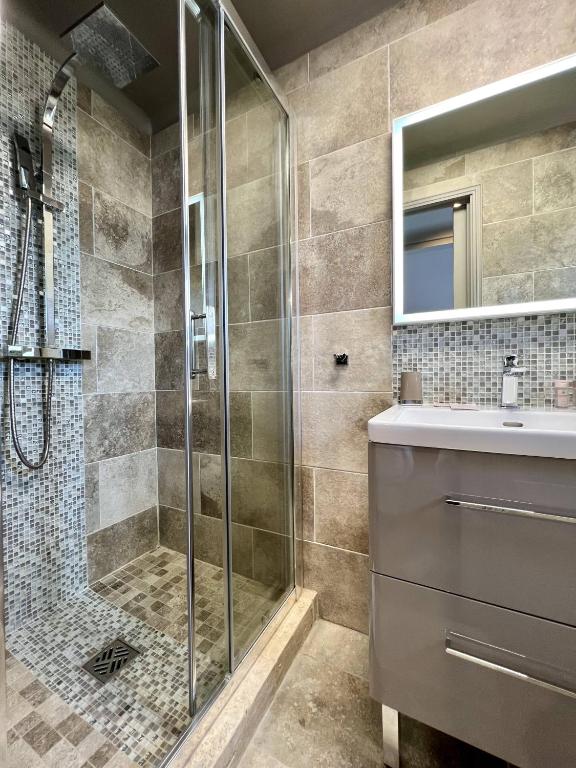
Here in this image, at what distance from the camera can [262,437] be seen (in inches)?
47.6

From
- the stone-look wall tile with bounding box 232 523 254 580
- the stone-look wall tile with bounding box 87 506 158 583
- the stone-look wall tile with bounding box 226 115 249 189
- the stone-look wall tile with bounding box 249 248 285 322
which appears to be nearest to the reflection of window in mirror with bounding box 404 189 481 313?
the stone-look wall tile with bounding box 249 248 285 322

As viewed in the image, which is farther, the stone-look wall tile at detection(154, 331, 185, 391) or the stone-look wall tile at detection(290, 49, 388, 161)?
the stone-look wall tile at detection(154, 331, 185, 391)

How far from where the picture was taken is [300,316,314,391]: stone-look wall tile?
53.6 inches

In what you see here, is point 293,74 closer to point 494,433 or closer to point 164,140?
point 164,140

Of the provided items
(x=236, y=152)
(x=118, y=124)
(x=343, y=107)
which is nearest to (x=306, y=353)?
(x=236, y=152)

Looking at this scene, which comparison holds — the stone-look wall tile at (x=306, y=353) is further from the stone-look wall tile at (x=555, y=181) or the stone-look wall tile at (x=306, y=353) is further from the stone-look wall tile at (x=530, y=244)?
the stone-look wall tile at (x=555, y=181)

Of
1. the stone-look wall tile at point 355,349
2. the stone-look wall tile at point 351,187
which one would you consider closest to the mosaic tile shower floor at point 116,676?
the stone-look wall tile at point 355,349

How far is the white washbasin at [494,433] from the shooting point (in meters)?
0.62

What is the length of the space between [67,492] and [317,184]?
66.3 inches

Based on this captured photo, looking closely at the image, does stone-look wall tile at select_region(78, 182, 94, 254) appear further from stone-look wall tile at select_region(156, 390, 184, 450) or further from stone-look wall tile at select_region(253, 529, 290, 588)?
stone-look wall tile at select_region(253, 529, 290, 588)

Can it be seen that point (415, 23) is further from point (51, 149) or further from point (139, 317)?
point (139, 317)

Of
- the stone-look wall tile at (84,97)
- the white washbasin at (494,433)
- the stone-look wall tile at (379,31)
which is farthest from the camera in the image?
the stone-look wall tile at (84,97)

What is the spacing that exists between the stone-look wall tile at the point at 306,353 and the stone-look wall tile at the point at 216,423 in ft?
1.08

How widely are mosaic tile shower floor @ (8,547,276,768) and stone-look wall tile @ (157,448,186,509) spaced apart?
17.7 inches
